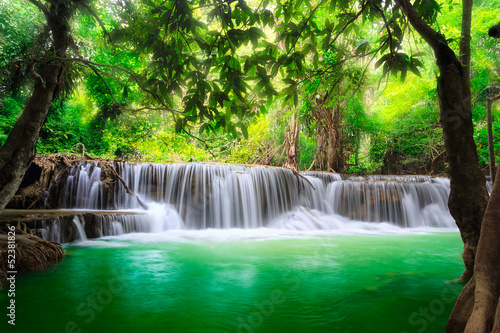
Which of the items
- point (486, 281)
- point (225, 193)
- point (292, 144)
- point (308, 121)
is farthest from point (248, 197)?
point (486, 281)

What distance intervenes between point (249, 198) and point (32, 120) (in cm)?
845

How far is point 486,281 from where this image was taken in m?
1.78

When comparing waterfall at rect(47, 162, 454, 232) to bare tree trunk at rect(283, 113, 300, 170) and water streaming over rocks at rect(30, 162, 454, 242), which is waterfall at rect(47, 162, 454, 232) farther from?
bare tree trunk at rect(283, 113, 300, 170)

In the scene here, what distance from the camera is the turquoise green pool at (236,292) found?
8.54ft

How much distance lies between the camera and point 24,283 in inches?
142

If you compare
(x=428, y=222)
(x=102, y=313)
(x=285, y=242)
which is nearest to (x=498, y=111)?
(x=428, y=222)

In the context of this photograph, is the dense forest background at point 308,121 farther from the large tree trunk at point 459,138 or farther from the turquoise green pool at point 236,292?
the large tree trunk at point 459,138

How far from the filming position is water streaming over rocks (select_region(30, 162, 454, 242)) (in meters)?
9.70

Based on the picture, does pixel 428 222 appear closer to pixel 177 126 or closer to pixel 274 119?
pixel 274 119

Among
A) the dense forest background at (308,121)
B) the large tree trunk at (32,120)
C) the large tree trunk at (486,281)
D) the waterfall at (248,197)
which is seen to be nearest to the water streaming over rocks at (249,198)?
the waterfall at (248,197)

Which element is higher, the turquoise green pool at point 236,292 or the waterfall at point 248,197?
the waterfall at point 248,197

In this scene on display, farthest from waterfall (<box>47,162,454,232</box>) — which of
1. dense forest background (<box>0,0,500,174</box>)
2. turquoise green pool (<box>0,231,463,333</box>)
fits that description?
turquoise green pool (<box>0,231,463,333</box>)

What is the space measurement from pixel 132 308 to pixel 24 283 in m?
1.74

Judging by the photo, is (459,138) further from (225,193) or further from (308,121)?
(308,121)
